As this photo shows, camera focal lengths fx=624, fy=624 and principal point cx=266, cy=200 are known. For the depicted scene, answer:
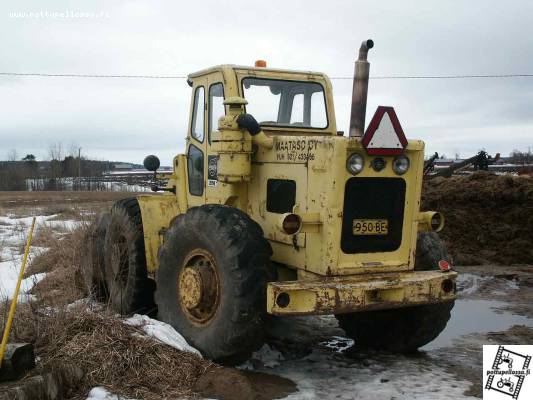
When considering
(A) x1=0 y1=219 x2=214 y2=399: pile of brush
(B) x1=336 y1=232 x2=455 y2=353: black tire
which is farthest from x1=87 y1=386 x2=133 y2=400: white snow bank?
(B) x1=336 y1=232 x2=455 y2=353: black tire

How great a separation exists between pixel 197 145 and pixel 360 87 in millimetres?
1982

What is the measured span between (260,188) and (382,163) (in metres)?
1.26

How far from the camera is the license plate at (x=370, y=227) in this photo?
5.65 metres

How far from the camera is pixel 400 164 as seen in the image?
228 inches

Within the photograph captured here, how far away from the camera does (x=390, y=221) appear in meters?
5.85

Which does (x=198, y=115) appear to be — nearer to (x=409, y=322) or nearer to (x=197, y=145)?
(x=197, y=145)

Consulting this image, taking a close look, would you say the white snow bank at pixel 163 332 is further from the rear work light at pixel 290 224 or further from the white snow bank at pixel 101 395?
the rear work light at pixel 290 224

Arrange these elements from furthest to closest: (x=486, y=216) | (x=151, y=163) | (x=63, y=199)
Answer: (x=63, y=199), (x=486, y=216), (x=151, y=163)

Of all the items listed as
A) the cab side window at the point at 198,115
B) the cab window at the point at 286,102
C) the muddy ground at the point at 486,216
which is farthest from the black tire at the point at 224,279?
the muddy ground at the point at 486,216

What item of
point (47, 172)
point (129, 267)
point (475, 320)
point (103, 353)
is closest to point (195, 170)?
point (129, 267)

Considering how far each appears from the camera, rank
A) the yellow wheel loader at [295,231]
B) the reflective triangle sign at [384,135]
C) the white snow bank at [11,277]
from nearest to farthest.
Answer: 1. the yellow wheel loader at [295,231]
2. the reflective triangle sign at [384,135]
3. the white snow bank at [11,277]

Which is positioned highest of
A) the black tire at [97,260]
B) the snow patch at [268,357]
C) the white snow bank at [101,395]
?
the black tire at [97,260]

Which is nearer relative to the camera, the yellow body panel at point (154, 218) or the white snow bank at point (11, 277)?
the yellow body panel at point (154, 218)

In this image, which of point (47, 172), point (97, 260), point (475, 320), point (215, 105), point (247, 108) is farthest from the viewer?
point (47, 172)
